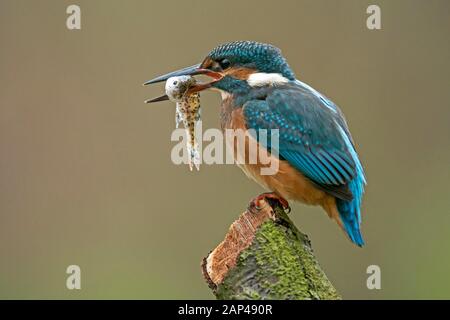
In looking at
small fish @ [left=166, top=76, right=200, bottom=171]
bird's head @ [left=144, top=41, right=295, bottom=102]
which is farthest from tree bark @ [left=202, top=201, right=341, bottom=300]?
bird's head @ [left=144, top=41, right=295, bottom=102]

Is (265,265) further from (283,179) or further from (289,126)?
(289,126)

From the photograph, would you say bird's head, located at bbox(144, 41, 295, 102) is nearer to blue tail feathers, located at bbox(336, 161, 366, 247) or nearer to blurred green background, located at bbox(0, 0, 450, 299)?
blue tail feathers, located at bbox(336, 161, 366, 247)

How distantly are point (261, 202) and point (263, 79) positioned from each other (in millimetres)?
770

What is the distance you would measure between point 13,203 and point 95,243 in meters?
0.71

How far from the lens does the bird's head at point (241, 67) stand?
13.1 feet

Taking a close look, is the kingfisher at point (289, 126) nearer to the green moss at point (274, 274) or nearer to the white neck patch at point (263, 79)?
the white neck patch at point (263, 79)

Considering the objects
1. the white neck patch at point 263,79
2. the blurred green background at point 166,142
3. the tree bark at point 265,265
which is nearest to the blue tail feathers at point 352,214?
the tree bark at point 265,265

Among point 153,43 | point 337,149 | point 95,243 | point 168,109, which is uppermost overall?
point 153,43

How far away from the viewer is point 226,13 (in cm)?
682

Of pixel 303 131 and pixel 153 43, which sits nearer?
pixel 303 131

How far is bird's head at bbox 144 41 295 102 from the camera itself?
3984mm

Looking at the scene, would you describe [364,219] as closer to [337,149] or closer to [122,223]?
[122,223]

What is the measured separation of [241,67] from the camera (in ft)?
13.1

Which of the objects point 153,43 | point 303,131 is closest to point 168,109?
point 153,43
